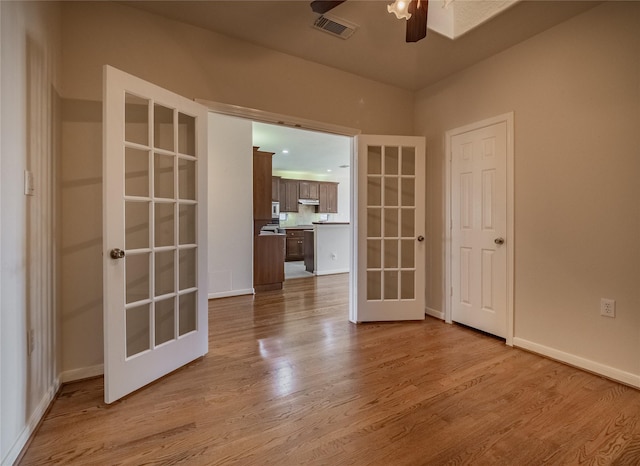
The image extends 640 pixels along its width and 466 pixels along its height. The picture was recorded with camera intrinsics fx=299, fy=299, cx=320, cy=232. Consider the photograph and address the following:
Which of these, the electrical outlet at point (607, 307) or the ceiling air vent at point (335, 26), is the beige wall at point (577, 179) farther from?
the ceiling air vent at point (335, 26)

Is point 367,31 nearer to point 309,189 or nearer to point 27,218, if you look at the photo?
point 27,218

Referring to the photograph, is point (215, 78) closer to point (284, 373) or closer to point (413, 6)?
point (413, 6)

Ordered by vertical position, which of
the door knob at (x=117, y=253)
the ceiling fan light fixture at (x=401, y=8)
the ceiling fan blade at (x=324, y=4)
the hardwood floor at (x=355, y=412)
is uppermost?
the ceiling fan blade at (x=324, y=4)

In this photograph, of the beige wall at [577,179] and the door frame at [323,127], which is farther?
the door frame at [323,127]

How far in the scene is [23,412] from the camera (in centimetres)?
141

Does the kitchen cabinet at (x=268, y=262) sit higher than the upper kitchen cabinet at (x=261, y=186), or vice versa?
the upper kitchen cabinet at (x=261, y=186)

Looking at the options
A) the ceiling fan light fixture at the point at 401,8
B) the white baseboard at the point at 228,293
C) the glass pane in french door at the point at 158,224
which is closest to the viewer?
the ceiling fan light fixture at the point at 401,8

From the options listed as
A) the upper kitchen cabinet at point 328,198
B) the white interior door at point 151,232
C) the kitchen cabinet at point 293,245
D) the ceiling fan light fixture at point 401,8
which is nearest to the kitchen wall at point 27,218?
the white interior door at point 151,232

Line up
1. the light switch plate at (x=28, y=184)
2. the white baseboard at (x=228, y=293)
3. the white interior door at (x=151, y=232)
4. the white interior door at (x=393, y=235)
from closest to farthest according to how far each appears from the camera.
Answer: the light switch plate at (x=28, y=184) < the white interior door at (x=151, y=232) < the white interior door at (x=393, y=235) < the white baseboard at (x=228, y=293)

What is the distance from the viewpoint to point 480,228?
113 inches

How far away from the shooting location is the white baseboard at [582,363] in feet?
6.40

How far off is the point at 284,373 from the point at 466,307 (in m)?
1.96

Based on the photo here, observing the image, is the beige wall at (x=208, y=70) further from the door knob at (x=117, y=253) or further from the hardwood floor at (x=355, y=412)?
the hardwood floor at (x=355, y=412)

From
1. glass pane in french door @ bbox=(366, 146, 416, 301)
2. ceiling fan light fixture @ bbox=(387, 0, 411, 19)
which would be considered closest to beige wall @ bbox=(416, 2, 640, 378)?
glass pane in french door @ bbox=(366, 146, 416, 301)
